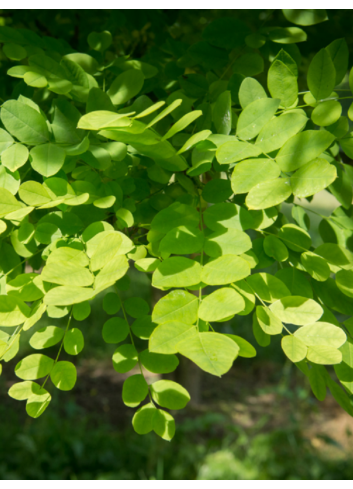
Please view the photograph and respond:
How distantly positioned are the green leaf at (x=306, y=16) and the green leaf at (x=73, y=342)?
0.47 m

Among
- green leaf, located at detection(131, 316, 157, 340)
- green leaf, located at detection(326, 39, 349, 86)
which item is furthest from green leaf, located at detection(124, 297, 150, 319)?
green leaf, located at detection(326, 39, 349, 86)

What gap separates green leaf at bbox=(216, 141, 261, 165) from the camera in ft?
1.06

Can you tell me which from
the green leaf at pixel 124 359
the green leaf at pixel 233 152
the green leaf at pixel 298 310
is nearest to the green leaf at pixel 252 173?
the green leaf at pixel 233 152

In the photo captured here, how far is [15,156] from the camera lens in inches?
14.4

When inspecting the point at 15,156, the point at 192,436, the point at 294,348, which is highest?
the point at 15,156

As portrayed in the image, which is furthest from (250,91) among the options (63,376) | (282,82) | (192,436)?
(192,436)

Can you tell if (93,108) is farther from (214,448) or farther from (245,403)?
(245,403)

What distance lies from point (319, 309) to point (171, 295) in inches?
5.0

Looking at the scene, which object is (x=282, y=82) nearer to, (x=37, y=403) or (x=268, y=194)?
(x=268, y=194)

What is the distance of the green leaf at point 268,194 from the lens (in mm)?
304

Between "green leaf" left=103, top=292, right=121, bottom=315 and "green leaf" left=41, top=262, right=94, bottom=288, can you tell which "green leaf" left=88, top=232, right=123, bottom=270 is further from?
"green leaf" left=103, top=292, right=121, bottom=315

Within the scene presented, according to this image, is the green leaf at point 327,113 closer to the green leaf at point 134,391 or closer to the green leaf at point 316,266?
the green leaf at point 316,266

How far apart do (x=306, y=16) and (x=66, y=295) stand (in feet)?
1.55

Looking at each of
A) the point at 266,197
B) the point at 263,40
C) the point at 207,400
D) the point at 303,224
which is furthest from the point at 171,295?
the point at 207,400
